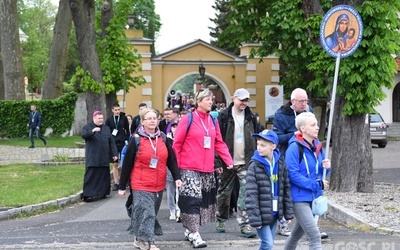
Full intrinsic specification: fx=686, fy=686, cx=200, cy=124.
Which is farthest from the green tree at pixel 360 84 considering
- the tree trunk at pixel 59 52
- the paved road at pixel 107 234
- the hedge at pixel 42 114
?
the hedge at pixel 42 114

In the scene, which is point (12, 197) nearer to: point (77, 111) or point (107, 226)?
point (107, 226)

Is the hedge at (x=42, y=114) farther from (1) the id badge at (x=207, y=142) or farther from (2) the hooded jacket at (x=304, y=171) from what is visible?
(2) the hooded jacket at (x=304, y=171)

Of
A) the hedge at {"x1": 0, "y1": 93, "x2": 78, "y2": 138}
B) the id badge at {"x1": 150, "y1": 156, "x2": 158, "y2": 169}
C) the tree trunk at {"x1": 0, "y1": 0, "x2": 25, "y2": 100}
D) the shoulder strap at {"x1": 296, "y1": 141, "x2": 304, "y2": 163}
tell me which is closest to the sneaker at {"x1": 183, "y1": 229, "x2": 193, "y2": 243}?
the id badge at {"x1": 150, "y1": 156, "x2": 158, "y2": 169}

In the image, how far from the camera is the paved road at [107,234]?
9.15m

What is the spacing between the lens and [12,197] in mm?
14273

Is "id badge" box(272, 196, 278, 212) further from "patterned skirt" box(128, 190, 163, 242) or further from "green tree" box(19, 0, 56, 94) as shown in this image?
"green tree" box(19, 0, 56, 94)

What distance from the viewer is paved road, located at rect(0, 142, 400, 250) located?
9.15 meters

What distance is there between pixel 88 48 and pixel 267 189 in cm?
1450

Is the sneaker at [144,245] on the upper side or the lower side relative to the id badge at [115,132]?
lower

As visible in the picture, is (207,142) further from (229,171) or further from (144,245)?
(144,245)

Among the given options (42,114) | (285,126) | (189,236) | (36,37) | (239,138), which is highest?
(36,37)

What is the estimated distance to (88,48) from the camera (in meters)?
21.0

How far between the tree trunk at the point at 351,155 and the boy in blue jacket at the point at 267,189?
660 cm

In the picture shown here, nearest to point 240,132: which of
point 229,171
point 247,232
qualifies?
point 229,171
